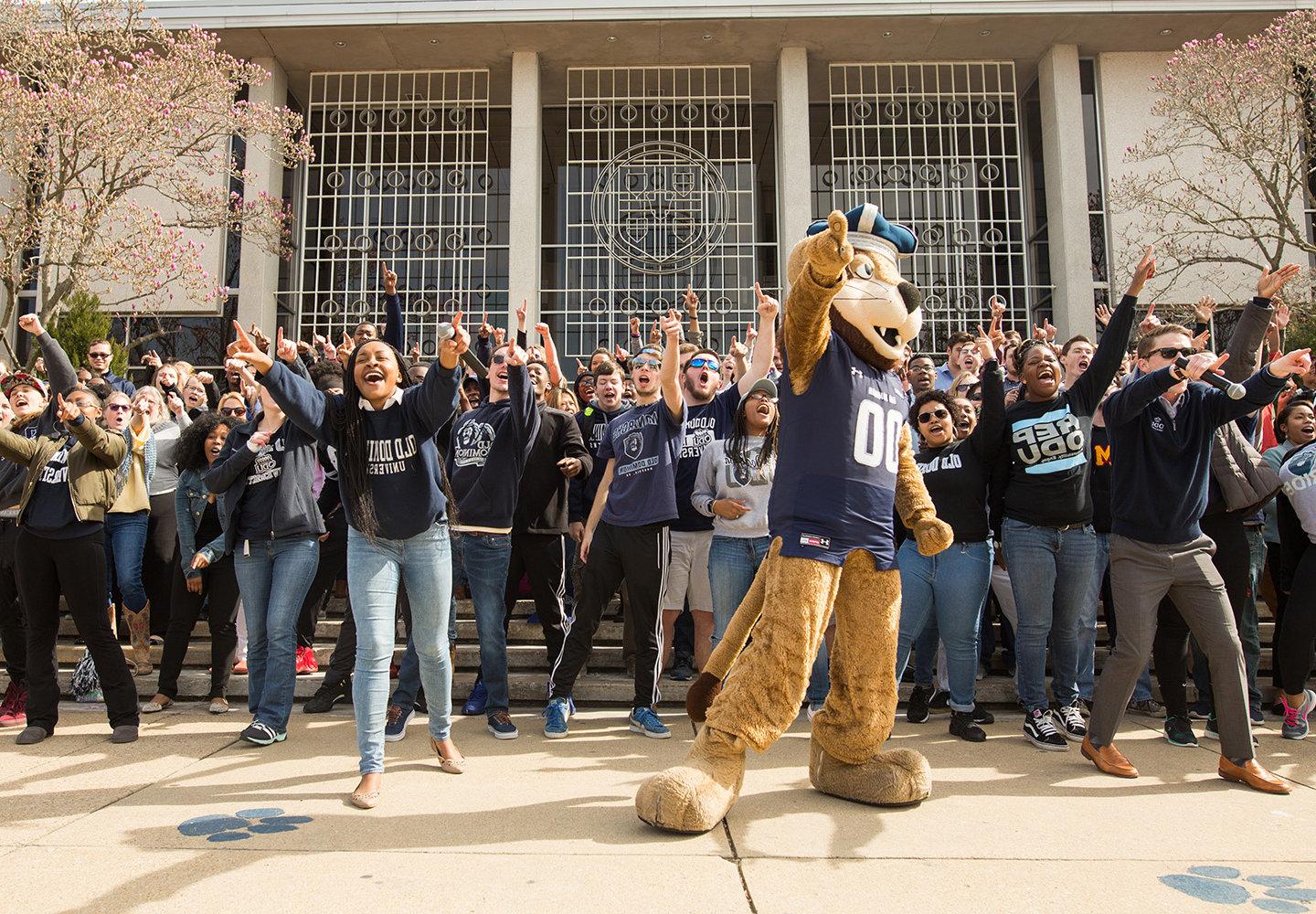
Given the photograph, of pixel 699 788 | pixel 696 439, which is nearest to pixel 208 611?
pixel 696 439

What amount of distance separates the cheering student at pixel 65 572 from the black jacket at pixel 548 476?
7.40 feet

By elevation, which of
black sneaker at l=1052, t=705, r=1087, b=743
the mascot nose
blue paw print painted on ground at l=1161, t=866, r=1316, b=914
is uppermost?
the mascot nose

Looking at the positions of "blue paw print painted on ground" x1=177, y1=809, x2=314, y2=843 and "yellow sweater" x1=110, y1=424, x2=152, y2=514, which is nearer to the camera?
"blue paw print painted on ground" x1=177, y1=809, x2=314, y2=843

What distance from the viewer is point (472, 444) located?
17.9 ft

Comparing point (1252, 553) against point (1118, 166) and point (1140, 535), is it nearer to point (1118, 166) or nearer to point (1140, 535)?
point (1140, 535)

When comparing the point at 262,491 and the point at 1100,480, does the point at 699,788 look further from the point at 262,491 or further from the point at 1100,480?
the point at 1100,480

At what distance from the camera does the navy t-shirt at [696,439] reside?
5758mm

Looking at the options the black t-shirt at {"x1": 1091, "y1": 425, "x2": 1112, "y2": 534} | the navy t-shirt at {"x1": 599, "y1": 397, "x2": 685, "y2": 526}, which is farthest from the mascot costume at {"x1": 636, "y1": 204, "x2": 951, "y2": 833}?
the black t-shirt at {"x1": 1091, "y1": 425, "x2": 1112, "y2": 534}

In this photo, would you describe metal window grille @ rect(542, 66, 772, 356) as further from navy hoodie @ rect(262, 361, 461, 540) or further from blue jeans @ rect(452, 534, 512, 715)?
navy hoodie @ rect(262, 361, 461, 540)

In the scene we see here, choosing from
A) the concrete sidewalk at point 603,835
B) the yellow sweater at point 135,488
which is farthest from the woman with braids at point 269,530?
the yellow sweater at point 135,488

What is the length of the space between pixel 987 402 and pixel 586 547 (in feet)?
8.10

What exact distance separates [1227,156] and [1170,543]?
12.7 metres

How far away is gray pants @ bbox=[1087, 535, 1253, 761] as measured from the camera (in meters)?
4.34

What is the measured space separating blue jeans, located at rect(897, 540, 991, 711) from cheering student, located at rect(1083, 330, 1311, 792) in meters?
0.71
